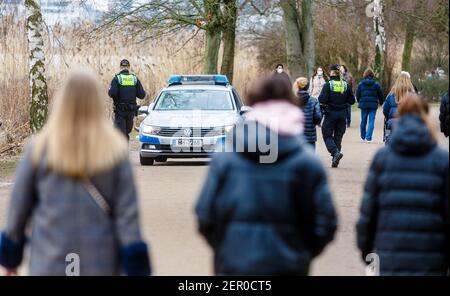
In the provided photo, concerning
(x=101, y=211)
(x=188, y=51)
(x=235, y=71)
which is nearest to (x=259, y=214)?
(x=101, y=211)

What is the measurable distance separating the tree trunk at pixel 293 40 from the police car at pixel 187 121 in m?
16.9

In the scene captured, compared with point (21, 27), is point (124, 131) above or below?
below

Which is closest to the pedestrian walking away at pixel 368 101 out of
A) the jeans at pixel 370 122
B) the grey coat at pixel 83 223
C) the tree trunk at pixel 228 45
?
the jeans at pixel 370 122

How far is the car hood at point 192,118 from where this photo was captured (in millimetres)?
19656

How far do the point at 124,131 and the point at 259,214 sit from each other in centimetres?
1609

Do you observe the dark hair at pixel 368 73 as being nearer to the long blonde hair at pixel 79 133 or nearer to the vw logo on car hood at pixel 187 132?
the vw logo on car hood at pixel 187 132

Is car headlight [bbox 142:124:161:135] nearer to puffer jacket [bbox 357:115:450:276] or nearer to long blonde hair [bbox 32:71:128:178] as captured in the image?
puffer jacket [bbox 357:115:450:276]

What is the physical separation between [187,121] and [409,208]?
1358cm

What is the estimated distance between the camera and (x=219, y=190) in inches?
221

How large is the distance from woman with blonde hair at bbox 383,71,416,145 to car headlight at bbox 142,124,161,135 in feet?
13.0

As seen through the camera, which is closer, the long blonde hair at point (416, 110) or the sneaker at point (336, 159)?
the long blonde hair at point (416, 110)

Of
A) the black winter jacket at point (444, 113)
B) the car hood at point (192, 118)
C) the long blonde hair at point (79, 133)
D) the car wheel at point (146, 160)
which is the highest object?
the long blonde hair at point (79, 133)

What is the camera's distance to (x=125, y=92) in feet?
68.5

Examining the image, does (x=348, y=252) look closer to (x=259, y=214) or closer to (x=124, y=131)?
(x=259, y=214)
